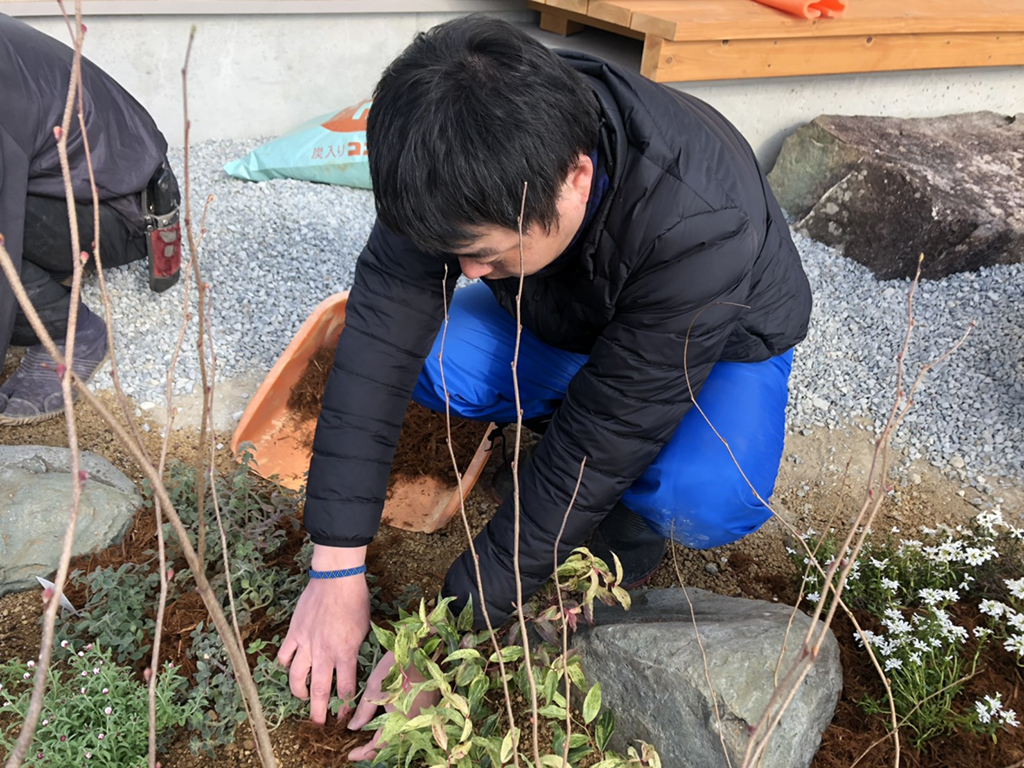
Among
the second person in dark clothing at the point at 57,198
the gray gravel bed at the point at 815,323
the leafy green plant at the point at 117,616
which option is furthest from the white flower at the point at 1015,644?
the second person in dark clothing at the point at 57,198

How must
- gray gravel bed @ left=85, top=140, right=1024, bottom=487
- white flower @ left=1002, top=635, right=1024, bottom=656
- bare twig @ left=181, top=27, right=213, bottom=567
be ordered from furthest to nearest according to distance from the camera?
1. gray gravel bed @ left=85, top=140, right=1024, bottom=487
2. white flower @ left=1002, top=635, right=1024, bottom=656
3. bare twig @ left=181, top=27, right=213, bottom=567

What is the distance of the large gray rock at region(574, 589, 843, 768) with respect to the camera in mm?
1411

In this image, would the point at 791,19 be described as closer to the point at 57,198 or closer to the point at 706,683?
the point at 57,198

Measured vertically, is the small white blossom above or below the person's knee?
below

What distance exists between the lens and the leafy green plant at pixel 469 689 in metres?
1.22

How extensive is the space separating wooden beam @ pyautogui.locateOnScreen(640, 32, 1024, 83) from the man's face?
242 centimetres

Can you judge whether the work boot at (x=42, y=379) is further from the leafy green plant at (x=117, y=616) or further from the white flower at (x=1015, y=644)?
the white flower at (x=1015, y=644)

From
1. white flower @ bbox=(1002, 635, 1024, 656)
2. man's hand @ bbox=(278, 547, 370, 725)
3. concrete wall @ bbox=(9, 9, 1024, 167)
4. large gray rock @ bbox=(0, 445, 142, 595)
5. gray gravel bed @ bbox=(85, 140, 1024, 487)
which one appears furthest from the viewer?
concrete wall @ bbox=(9, 9, 1024, 167)

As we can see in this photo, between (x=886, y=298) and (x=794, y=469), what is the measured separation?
1177 mm

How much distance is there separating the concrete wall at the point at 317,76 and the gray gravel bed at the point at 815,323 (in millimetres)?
605

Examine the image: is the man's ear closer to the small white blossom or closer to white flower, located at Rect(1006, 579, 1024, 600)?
the small white blossom

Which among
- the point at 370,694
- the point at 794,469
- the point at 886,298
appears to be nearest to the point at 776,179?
the point at 886,298

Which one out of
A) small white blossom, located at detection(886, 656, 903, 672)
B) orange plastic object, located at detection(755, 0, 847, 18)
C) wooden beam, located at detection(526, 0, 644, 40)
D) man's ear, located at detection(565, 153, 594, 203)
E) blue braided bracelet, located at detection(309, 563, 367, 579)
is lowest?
small white blossom, located at detection(886, 656, 903, 672)

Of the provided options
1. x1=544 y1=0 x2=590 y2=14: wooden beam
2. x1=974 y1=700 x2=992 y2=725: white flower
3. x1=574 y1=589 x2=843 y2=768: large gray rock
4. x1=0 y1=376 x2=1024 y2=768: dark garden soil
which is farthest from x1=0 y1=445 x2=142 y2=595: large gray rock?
x1=544 y1=0 x2=590 y2=14: wooden beam
